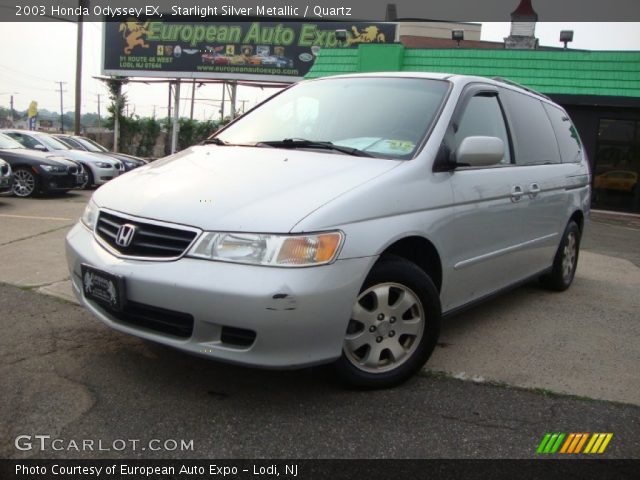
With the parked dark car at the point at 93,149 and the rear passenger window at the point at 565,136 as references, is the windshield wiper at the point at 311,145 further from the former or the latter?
the parked dark car at the point at 93,149

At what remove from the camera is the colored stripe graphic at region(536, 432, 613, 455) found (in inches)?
105

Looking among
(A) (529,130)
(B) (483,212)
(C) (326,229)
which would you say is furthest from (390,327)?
(A) (529,130)

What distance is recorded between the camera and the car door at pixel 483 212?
3.58 meters

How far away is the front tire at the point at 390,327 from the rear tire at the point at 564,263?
262cm

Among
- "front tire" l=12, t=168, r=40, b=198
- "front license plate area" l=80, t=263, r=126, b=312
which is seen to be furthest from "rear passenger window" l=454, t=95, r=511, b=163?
"front tire" l=12, t=168, r=40, b=198

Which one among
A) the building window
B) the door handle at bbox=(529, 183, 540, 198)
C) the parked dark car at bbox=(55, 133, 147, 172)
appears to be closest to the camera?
the door handle at bbox=(529, 183, 540, 198)

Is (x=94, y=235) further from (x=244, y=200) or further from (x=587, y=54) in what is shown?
(x=587, y=54)

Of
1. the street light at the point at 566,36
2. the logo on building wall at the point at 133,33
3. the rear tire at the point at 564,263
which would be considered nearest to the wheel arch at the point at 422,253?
the rear tire at the point at 564,263

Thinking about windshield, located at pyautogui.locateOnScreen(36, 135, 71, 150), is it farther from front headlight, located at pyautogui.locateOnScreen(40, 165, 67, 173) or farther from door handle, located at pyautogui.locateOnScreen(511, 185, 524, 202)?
door handle, located at pyautogui.locateOnScreen(511, 185, 524, 202)

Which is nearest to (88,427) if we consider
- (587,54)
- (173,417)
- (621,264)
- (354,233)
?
(173,417)

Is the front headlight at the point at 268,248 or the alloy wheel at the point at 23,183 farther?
the alloy wheel at the point at 23,183

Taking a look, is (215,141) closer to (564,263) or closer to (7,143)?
(564,263)

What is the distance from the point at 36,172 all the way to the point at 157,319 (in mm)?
9923

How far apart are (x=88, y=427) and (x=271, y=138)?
80.8 inches
